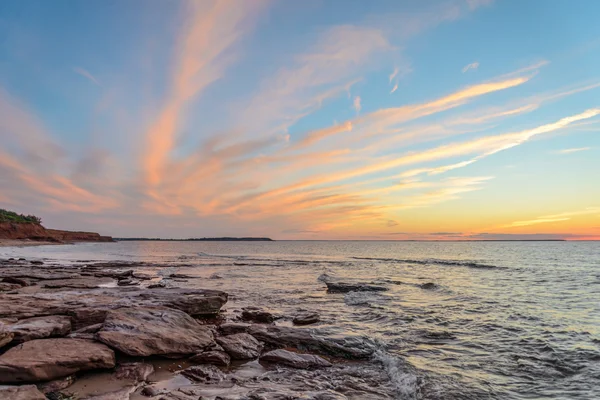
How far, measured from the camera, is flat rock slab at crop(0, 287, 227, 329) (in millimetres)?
10305

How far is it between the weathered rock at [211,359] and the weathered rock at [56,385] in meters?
2.65

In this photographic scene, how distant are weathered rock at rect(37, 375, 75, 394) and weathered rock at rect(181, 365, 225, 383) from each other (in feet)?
6.94

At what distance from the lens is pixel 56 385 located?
6523 mm

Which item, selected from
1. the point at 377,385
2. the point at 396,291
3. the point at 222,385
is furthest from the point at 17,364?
the point at 396,291

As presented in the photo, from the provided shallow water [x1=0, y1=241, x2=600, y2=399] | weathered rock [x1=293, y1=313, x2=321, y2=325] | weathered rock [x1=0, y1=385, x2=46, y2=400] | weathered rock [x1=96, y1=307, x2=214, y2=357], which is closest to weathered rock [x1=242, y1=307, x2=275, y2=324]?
weathered rock [x1=293, y1=313, x2=321, y2=325]

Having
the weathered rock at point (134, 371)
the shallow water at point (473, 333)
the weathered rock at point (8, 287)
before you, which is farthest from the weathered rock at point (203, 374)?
the weathered rock at point (8, 287)

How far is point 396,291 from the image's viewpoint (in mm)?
23312

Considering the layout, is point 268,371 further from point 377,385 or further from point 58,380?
point 58,380

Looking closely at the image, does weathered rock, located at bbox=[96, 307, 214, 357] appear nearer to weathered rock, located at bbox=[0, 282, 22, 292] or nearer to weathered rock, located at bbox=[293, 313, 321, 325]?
weathered rock, located at bbox=[293, 313, 321, 325]

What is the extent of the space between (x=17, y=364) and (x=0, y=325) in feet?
7.36

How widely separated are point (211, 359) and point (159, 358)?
124cm

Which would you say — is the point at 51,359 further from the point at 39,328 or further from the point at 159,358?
the point at 159,358

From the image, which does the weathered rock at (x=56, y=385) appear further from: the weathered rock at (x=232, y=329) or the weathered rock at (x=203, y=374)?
the weathered rock at (x=232, y=329)

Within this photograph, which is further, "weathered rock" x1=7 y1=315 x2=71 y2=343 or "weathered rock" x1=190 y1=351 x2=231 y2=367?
"weathered rock" x1=190 y1=351 x2=231 y2=367
